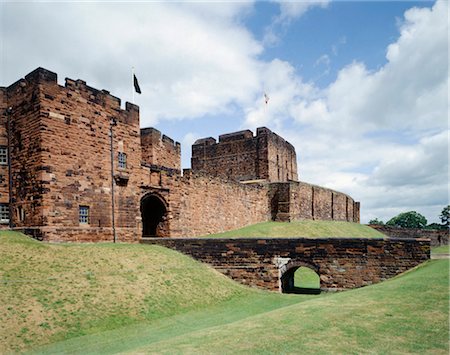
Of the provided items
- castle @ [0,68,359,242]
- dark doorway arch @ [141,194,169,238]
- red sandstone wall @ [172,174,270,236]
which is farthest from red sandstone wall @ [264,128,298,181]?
dark doorway arch @ [141,194,169,238]

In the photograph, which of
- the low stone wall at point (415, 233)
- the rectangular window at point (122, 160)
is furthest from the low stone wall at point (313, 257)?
the low stone wall at point (415, 233)

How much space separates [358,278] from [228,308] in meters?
6.55

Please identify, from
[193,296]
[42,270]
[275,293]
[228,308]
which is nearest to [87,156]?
[42,270]

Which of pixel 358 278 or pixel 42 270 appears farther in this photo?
pixel 358 278

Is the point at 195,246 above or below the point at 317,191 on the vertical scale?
below

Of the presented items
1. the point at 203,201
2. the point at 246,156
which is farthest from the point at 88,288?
the point at 246,156

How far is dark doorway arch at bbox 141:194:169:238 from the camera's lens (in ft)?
72.7

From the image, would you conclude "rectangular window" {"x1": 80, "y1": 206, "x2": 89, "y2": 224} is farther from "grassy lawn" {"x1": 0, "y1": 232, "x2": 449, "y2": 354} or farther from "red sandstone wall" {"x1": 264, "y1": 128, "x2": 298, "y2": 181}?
"red sandstone wall" {"x1": 264, "y1": 128, "x2": 298, "y2": 181}

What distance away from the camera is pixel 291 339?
22.8ft

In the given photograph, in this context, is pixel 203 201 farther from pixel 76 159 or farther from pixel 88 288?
pixel 88 288

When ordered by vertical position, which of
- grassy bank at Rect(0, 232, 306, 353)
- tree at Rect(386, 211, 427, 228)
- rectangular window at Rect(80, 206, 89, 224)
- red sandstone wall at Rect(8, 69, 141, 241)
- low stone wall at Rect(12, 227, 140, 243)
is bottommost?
tree at Rect(386, 211, 427, 228)

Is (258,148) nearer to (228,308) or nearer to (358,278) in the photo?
(358,278)

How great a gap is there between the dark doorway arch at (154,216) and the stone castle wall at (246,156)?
1417cm

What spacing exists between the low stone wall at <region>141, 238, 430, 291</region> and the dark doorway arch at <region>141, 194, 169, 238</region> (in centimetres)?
320
